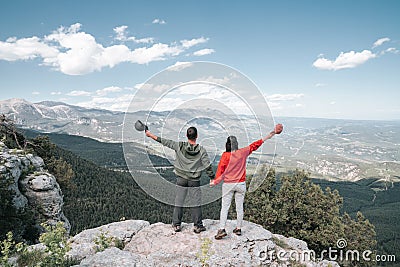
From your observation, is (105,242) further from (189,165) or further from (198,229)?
(189,165)

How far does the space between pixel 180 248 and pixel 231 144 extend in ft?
11.6

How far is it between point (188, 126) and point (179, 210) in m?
2.90

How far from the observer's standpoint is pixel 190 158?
26.4 ft

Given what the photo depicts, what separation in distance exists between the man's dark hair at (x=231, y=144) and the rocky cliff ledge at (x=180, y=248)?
270cm

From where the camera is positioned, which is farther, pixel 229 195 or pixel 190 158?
pixel 229 195

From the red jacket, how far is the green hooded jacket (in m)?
0.39

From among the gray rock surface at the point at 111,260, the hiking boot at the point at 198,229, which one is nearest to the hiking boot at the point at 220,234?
the hiking boot at the point at 198,229

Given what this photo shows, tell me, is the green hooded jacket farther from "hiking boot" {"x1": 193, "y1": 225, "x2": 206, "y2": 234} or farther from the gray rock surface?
the gray rock surface

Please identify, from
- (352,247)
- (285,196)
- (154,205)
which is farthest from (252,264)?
(154,205)

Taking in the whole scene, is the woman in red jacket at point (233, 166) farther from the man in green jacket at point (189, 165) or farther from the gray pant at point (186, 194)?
the gray pant at point (186, 194)

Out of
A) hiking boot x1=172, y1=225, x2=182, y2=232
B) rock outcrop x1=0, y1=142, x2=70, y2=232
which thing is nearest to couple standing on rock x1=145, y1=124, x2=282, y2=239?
hiking boot x1=172, y1=225, x2=182, y2=232

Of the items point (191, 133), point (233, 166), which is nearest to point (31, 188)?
point (191, 133)

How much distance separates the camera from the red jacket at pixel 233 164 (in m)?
8.03

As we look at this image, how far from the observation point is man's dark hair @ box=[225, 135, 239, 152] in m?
7.88
